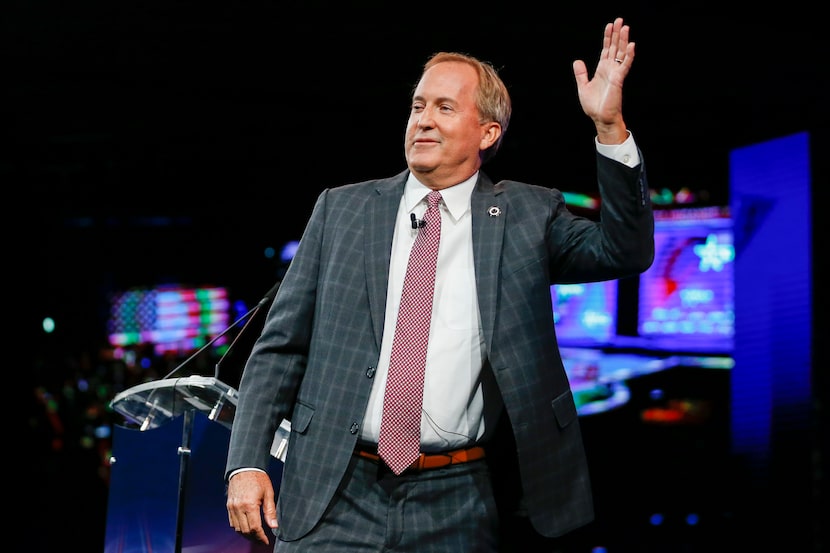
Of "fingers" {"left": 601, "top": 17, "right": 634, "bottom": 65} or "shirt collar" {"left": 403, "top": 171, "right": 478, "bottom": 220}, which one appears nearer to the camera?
"fingers" {"left": 601, "top": 17, "right": 634, "bottom": 65}

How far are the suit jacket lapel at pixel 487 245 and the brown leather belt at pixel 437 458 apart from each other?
9.2 inches

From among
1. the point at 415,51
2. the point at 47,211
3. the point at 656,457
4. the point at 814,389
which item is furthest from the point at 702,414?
the point at 47,211

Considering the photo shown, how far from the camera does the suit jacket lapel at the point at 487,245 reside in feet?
6.49

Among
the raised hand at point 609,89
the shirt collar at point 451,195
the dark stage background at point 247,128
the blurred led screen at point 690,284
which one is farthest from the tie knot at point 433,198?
the blurred led screen at point 690,284

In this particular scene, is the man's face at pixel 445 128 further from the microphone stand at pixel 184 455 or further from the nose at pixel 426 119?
the microphone stand at pixel 184 455

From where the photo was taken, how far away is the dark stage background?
5.13 metres

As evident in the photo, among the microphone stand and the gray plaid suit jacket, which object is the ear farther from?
the microphone stand

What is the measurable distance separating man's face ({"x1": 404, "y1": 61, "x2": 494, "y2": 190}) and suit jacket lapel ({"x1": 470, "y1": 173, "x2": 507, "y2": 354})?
0.29ft

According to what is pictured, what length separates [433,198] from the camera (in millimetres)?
2139

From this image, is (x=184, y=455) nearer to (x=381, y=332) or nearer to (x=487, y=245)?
(x=381, y=332)

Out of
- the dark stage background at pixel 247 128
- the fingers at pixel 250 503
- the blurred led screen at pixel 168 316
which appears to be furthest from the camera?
the blurred led screen at pixel 168 316

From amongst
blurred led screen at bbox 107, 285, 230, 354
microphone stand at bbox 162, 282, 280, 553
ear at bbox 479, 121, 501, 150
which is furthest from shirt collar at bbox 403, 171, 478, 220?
blurred led screen at bbox 107, 285, 230, 354

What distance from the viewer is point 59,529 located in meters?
6.12

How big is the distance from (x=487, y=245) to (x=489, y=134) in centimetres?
36
